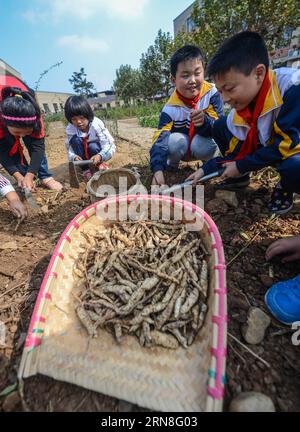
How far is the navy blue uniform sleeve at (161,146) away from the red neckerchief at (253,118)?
0.64 m

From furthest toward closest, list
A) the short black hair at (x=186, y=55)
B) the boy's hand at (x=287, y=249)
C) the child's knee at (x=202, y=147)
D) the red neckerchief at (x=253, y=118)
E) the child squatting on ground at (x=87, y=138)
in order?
the child squatting on ground at (x=87, y=138)
the child's knee at (x=202, y=147)
the short black hair at (x=186, y=55)
the red neckerchief at (x=253, y=118)
the boy's hand at (x=287, y=249)

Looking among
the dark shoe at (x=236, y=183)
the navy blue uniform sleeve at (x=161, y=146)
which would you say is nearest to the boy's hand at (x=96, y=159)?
the navy blue uniform sleeve at (x=161, y=146)

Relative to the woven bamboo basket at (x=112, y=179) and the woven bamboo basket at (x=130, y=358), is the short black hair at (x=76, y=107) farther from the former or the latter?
the woven bamboo basket at (x=130, y=358)

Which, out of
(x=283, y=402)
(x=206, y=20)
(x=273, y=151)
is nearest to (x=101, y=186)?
(x=273, y=151)

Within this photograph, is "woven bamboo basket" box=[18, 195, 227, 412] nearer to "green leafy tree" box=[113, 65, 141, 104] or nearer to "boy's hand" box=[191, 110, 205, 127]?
"boy's hand" box=[191, 110, 205, 127]

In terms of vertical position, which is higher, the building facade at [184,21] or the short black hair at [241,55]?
the building facade at [184,21]

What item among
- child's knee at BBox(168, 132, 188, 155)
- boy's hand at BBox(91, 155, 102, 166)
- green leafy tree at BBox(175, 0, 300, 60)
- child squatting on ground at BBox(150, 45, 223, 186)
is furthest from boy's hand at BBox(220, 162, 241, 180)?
green leafy tree at BBox(175, 0, 300, 60)

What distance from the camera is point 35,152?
262 cm

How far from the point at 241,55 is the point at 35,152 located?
2.22 metres

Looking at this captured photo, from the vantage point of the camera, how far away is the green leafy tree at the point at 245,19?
6.47 m

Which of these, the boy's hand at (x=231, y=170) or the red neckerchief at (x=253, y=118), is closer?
A: the red neckerchief at (x=253, y=118)

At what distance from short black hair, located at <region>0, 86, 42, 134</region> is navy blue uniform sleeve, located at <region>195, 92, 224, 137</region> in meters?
1.54

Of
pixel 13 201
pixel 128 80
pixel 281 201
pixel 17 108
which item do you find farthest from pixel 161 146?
pixel 128 80

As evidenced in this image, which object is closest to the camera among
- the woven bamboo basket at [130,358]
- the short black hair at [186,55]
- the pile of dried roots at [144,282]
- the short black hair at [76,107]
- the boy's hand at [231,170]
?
the woven bamboo basket at [130,358]
